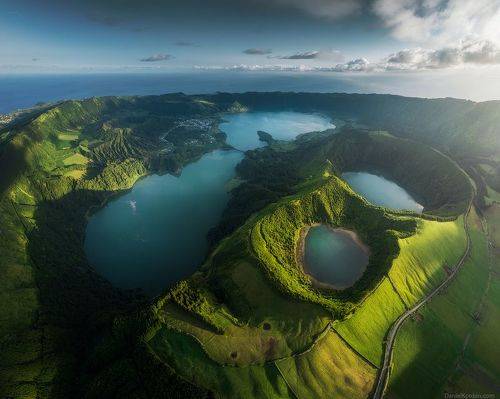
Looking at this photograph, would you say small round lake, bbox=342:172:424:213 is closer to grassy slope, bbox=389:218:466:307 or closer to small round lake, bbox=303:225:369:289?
grassy slope, bbox=389:218:466:307

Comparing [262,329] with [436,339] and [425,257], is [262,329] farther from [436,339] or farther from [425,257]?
[425,257]

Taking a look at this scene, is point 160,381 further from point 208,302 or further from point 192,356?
point 208,302

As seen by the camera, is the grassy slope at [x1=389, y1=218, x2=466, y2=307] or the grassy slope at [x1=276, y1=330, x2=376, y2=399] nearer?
the grassy slope at [x1=276, y1=330, x2=376, y2=399]

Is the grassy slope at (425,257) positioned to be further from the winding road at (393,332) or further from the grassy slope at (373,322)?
the grassy slope at (373,322)

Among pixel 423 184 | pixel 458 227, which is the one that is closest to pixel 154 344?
pixel 458 227

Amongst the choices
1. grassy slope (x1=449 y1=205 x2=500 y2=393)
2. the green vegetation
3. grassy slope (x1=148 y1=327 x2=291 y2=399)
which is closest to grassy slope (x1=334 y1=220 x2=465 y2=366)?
the green vegetation
